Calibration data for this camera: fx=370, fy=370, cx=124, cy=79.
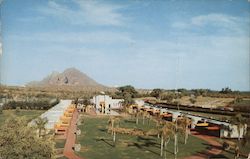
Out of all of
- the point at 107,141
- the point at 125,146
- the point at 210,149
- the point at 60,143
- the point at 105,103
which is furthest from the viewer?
the point at 105,103

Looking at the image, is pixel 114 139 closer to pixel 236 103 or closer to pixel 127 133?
pixel 127 133

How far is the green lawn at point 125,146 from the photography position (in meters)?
24.7

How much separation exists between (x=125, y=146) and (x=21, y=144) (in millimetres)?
13476

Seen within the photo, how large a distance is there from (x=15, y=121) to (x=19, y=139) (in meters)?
1.21

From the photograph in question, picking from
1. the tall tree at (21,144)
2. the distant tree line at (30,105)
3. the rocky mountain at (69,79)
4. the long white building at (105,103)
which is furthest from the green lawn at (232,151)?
the rocky mountain at (69,79)

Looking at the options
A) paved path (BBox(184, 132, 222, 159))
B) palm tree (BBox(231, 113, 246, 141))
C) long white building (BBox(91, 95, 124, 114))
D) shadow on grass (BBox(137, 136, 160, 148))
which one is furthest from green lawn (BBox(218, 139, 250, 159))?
long white building (BBox(91, 95, 124, 114))

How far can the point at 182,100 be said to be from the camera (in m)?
A: 73.9

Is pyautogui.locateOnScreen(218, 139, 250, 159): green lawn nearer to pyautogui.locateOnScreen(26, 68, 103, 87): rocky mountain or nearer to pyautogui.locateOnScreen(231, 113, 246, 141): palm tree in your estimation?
pyautogui.locateOnScreen(231, 113, 246, 141): palm tree

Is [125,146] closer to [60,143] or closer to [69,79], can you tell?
[60,143]

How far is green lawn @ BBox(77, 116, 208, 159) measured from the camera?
81.1 feet

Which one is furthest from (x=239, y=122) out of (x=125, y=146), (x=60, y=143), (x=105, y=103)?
(x=105, y=103)

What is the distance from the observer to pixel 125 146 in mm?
27844

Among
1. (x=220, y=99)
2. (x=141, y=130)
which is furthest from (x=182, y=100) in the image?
(x=141, y=130)

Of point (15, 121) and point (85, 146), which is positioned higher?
point (15, 121)
